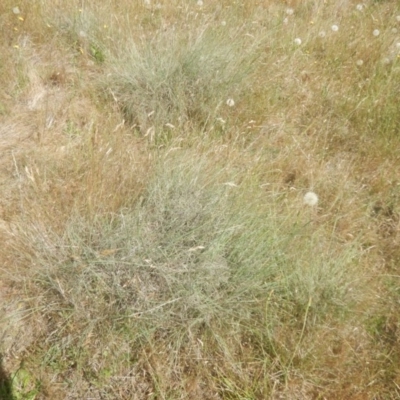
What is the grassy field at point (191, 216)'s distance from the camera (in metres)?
1.63

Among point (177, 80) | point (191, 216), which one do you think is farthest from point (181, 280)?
point (177, 80)

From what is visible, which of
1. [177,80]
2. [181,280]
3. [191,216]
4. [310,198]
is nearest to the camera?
[181,280]

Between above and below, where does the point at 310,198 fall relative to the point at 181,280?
above

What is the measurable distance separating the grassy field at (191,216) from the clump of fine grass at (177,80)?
15mm

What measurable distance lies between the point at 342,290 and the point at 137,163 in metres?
1.29

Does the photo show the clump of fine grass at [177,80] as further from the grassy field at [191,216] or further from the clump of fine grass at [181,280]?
the clump of fine grass at [181,280]

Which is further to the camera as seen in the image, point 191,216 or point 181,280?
point 191,216

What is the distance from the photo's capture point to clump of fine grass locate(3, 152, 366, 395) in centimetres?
165

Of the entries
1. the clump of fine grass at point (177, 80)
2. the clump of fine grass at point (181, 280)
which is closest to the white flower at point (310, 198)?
the clump of fine grass at point (181, 280)

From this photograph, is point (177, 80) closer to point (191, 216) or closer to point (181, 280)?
point (191, 216)

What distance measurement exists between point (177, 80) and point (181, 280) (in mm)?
1652

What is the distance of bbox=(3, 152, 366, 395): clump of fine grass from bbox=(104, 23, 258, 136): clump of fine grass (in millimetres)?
853

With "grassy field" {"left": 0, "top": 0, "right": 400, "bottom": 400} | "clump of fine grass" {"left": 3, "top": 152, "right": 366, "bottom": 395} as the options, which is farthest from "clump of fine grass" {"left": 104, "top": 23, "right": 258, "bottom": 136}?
"clump of fine grass" {"left": 3, "top": 152, "right": 366, "bottom": 395}

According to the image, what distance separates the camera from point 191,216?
194 cm
